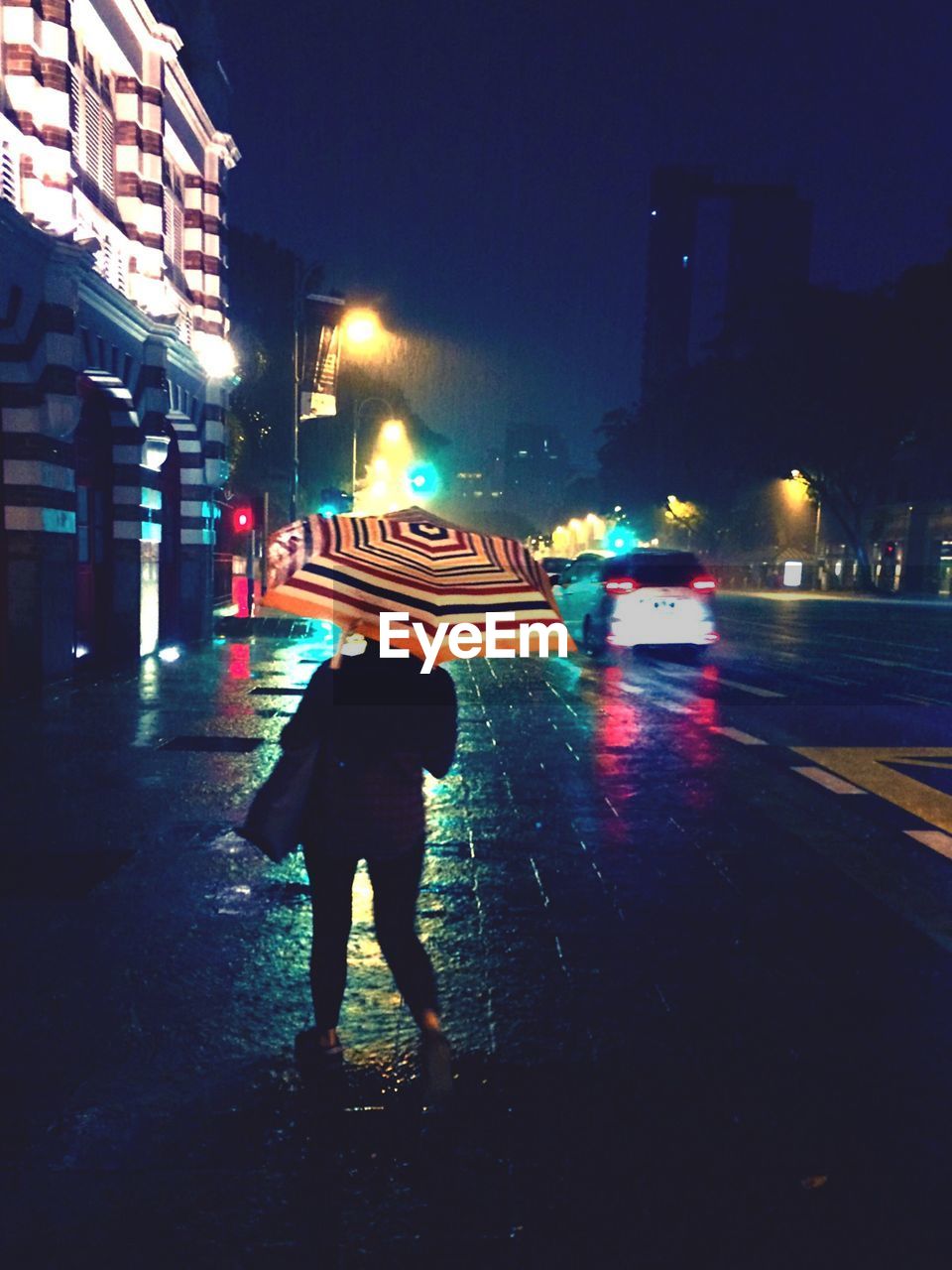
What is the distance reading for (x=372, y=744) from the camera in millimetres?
3445

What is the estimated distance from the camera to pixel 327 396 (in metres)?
40.7

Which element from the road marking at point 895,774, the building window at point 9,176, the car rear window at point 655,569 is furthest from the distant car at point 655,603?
the building window at point 9,176

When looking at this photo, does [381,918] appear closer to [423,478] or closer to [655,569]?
[655,569]

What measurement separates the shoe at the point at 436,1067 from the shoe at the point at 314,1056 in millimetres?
369

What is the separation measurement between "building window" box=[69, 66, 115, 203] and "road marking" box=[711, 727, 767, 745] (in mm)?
11607

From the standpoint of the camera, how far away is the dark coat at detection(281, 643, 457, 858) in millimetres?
3432

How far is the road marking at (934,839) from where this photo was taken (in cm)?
673

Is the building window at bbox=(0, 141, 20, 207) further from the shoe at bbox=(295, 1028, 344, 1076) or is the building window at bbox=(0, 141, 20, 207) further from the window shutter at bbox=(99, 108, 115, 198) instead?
the shoe at bbox=(295, 1028, 344, 1076)

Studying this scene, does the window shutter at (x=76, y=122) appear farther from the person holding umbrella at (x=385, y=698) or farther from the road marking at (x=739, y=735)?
the person holding umbrella at (x=385, y=698)

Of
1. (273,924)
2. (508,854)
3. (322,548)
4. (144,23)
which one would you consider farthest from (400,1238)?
(144,23)

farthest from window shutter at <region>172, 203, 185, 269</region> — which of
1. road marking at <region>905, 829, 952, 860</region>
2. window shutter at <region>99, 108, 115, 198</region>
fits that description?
road marking at <region>905, 829, 952, 860</region>

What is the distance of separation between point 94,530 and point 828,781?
12.9m

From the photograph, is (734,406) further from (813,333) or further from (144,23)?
(144,23)

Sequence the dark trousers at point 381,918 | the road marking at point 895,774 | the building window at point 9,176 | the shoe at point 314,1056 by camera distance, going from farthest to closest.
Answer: the building window at point 9,176
the road marking at point 895,774
the shoe at point 314,1056
the dark trousers at point 381,918
